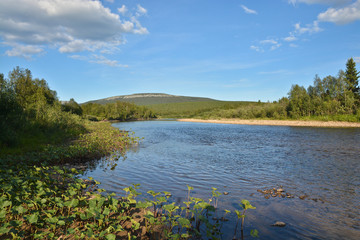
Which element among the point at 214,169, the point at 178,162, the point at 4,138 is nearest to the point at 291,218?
the point at 214,169

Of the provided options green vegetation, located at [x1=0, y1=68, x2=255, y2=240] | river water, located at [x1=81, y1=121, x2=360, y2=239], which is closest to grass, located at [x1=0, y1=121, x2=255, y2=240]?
green vegetation, located at [x1=0, y1=68, x2=255, y2=240]

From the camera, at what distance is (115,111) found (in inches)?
5202

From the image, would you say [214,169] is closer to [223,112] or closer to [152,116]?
[223,112]

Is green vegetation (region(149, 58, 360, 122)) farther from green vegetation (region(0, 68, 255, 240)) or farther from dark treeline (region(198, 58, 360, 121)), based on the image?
green vegetation (region(0, 68, 255, 240))

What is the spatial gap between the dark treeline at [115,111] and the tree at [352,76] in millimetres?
116079

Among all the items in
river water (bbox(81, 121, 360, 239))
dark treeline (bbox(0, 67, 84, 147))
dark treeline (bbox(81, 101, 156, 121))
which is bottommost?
river water (bbox(81, 121, 360, 239))

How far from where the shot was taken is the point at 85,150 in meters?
17.9

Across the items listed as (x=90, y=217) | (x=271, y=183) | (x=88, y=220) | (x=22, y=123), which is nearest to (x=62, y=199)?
(x=88, y=220)

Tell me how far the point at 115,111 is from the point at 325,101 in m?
108

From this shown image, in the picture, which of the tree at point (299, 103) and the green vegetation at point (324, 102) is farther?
the tree at point (299, 103)

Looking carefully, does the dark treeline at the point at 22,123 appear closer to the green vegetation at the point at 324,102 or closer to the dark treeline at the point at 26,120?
the dark treeline at the point at 26,120

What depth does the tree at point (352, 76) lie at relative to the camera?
76.9m

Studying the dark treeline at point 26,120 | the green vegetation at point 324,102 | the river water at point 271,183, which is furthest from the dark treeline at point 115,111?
the river water at point 271,183

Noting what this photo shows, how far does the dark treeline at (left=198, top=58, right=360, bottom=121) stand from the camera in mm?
70125
